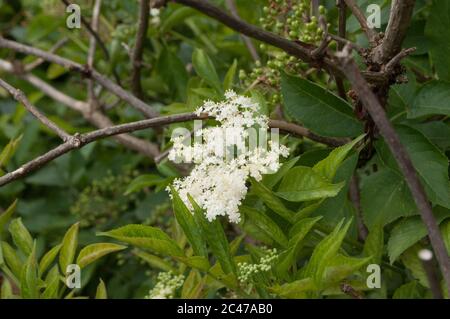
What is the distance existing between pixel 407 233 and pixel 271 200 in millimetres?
262

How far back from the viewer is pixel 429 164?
1.24 metres

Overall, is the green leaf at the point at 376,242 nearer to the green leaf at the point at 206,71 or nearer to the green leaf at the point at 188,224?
the green leaf at the point at 188,224

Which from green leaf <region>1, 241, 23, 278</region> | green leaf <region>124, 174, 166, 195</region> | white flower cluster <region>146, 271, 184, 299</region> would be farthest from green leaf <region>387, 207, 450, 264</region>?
green leaf <region>1, 241, 23, 278</region>

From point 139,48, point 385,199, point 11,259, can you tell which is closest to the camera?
point 385,199

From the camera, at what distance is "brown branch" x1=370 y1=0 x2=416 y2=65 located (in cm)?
113

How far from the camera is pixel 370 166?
5.62ft

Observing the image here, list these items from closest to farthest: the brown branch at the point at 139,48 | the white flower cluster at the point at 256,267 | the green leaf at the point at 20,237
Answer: the white flower cluster at the point at 256,267, the green leaf at the point at 20,237, the brown branch at the point at 139,48

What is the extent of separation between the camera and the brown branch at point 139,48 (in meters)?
1.65

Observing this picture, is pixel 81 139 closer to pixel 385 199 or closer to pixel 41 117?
pixel 41 117

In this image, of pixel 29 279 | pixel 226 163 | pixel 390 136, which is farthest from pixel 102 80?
pixel 390 136

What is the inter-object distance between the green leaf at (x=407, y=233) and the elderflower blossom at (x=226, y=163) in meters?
0.26

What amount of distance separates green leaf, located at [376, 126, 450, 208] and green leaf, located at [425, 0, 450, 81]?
21cm

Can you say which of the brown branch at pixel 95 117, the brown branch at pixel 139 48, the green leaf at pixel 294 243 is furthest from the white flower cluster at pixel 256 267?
the brown branch at pixel 95 117

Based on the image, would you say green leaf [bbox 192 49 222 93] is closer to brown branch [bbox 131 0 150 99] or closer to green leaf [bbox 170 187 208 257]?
brown branch [bbox 131 0 150 99]
